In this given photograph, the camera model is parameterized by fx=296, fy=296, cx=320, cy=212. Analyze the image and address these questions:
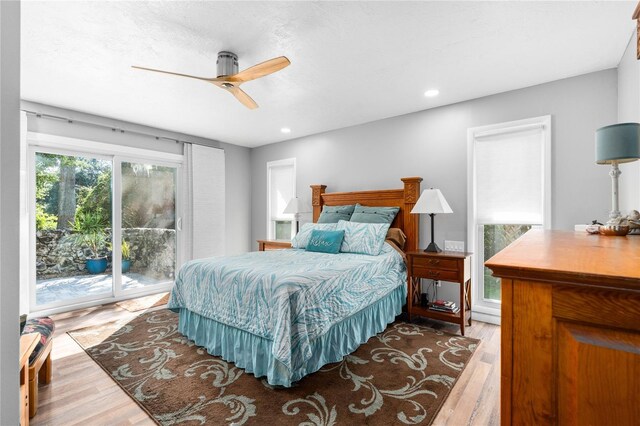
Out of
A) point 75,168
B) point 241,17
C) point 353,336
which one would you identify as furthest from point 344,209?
point 75,168

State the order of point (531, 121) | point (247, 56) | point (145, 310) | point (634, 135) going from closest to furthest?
point (634, 135) → point (247, 56) → point (531, 121) → point (145, 310)

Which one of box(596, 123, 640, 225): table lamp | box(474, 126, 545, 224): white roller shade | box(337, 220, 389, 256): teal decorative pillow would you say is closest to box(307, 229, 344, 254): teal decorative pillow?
box(337, 220, 389, 256): teal decorative pillow

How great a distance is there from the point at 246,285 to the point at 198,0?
1.91 metres

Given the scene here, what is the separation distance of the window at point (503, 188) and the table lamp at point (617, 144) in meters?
1.41

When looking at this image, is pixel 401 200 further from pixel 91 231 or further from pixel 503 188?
pixel 91 231

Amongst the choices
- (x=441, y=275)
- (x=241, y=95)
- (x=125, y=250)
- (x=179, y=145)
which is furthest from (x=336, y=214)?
(x=125, y=250)

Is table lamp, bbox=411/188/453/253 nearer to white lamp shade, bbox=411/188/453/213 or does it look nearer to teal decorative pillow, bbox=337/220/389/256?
white lamp shade, bbox=411/188/453/213

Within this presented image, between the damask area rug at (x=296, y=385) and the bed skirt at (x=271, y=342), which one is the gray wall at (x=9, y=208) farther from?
Answer: the bed skirt at (x=271, y=342)

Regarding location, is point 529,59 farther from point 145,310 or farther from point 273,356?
point 145,310

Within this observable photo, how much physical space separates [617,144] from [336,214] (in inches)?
114

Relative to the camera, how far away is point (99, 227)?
4004 mm

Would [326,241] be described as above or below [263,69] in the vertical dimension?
below

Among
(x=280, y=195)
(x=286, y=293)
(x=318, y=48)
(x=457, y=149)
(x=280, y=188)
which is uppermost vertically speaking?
(x=318, y=48)

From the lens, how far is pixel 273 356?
1.96m
